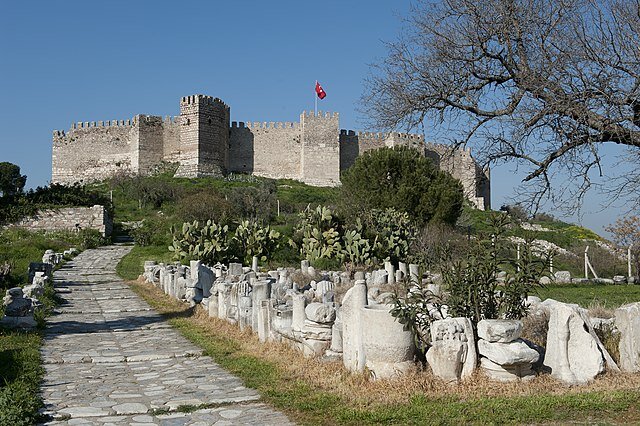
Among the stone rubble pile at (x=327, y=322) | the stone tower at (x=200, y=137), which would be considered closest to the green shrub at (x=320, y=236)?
the stone rubble pile at (x=327, y=322)

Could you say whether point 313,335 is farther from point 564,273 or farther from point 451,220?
point 451,220

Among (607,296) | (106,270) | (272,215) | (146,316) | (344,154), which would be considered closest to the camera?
(146,316)

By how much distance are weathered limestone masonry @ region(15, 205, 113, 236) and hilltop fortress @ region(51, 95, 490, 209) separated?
22.8 m

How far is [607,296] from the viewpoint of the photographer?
1227cm

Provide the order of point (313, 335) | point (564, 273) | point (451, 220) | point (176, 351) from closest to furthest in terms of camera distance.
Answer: point (313, 335), point (176, 351), point (564, 273), point (451, 220)

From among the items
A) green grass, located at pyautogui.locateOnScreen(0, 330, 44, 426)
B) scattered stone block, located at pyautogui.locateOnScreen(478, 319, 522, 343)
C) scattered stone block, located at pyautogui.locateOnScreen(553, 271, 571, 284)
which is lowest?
green grass, located at pyautogui.locateOnScreen(0, 330, 44, 426)

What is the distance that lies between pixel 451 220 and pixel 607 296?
1365 centimetres

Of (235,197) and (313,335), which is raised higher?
(235,197)

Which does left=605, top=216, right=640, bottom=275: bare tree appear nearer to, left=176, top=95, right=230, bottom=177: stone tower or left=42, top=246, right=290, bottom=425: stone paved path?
left=42, top=246, right=290, bottom=425: stone paved path

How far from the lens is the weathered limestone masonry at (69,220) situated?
27500 millimetres

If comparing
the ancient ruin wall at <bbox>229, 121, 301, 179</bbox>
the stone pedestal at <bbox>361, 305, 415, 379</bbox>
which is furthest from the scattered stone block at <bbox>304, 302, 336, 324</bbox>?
the ancient ruin wall at <bbox>229, 121, 301, 179</bbox>

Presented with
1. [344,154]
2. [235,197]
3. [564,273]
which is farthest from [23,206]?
[344,154]

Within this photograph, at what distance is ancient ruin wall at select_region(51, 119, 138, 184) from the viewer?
174 feet

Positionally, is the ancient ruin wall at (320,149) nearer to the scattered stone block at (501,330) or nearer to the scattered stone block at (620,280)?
the scattered stone block at (620,280)
